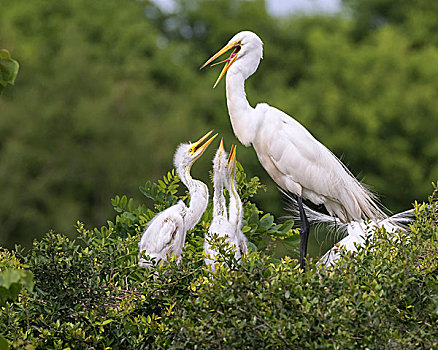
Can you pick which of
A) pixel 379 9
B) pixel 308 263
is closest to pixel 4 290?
pixel 308 263

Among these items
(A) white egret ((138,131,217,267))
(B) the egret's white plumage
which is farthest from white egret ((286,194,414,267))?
(A) white egret ((138,131,217,267))

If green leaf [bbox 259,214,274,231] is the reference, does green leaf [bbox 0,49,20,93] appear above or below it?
below

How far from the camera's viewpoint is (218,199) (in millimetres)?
5902

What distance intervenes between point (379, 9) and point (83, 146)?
1377cm

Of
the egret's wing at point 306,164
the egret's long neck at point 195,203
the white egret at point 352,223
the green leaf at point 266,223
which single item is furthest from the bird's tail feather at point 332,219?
the egret's long neck at point 195,203

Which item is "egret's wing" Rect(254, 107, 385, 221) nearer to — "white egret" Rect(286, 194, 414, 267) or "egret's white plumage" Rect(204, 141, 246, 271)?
"white egret" Rect(286, 194, 414, 267)

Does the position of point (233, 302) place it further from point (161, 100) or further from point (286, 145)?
point (161, 100)

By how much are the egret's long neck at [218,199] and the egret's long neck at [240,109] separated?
24.8 inches

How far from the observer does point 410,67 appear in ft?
89.9

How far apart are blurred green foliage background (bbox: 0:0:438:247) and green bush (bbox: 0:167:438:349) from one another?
16190 millimetres

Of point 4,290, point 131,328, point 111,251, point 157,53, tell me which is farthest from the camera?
point 157,53

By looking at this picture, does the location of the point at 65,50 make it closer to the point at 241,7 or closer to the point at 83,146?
the point at 83,146

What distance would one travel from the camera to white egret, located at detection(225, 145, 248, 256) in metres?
5.61

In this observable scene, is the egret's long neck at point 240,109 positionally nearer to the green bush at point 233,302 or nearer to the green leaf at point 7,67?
the green bush at point 233,302
